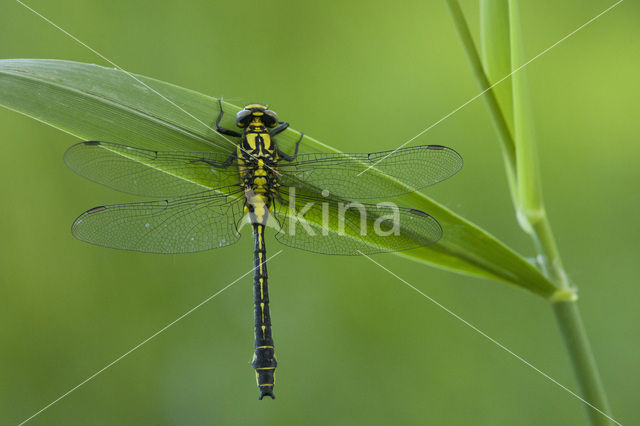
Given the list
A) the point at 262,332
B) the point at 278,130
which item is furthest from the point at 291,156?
the point at 262,332

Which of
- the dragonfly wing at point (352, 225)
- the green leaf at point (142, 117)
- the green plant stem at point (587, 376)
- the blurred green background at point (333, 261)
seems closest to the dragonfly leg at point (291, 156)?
the dragonfly wing at point (352, 225)

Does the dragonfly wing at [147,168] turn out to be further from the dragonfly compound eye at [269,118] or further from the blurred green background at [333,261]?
the blurred green background at [333,261]

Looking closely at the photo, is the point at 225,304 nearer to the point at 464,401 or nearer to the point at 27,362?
the point at 27,362

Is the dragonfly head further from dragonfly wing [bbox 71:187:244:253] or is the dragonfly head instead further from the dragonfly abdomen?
the dragonfly abdomen

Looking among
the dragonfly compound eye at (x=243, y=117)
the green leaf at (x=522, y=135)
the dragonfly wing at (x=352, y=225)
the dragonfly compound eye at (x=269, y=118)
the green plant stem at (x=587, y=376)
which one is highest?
the dragonfly compound eye at (x=269, y=118)

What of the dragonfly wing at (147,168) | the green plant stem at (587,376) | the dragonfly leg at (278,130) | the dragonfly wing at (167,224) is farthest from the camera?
the dragonfly leg at (278,130)

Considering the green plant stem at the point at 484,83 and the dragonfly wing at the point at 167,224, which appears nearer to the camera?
the green plant stem at the point at 484,83

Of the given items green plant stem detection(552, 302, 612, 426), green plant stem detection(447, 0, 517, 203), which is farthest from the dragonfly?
green plant stem detection(552, 302, 612, 426)
